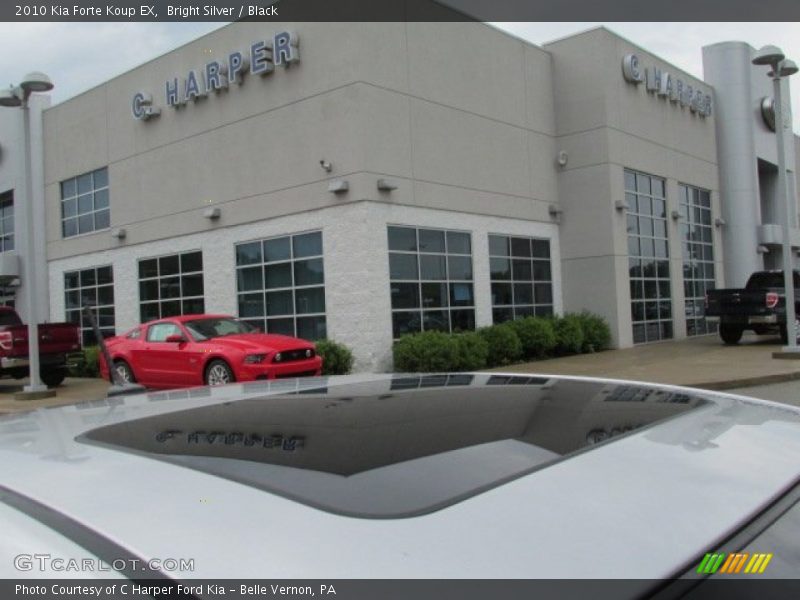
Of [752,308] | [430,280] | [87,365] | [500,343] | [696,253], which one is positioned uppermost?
[696,253]

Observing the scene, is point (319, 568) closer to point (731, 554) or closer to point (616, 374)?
→ point (731, 554)

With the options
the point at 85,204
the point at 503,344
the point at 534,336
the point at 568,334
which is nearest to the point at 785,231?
the point at 568,334

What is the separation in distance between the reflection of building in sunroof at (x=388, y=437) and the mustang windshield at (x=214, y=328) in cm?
1252

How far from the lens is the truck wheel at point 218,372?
13.5 meters

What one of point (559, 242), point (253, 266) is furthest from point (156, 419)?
point (559, 242)

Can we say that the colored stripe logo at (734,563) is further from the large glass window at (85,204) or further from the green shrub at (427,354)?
the large glass window at (85,204)

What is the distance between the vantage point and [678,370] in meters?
15.2

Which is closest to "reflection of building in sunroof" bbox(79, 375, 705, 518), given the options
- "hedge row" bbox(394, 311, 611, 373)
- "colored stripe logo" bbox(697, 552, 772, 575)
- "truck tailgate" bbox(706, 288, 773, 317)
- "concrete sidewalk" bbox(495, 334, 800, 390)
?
"colored stripe logo" bbox(697, 552, 772, 575)

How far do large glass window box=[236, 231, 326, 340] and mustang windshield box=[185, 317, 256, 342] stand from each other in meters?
2.66

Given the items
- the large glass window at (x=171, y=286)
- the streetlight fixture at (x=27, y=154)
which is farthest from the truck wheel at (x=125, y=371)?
the large glass window at (x=171, y=286)

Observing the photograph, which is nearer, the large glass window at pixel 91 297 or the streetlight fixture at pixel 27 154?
the streetlight fixture at pixel 27 154

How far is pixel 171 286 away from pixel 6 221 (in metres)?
13.4

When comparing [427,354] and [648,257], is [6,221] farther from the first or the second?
[648,257]

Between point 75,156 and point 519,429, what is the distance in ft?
88.3
